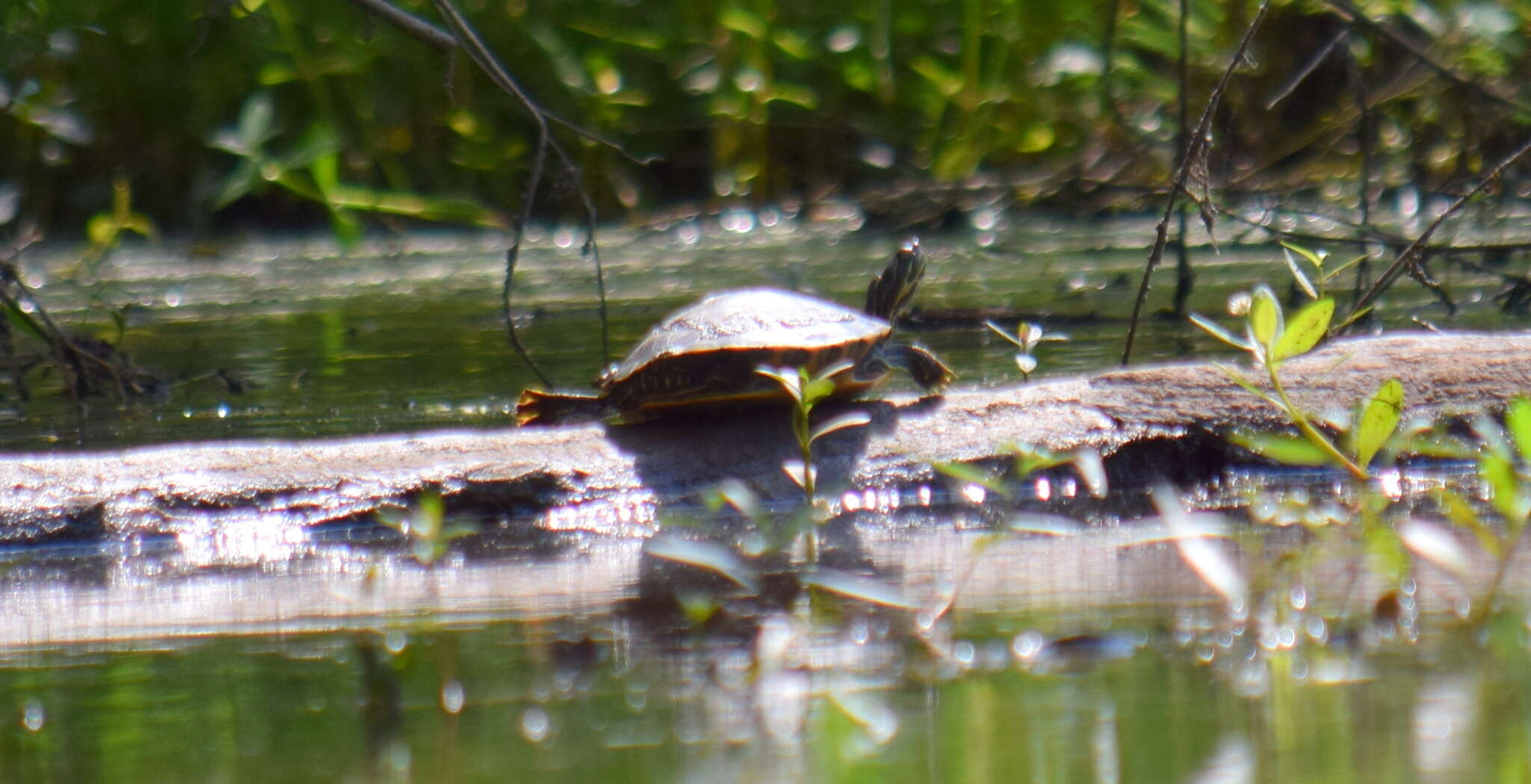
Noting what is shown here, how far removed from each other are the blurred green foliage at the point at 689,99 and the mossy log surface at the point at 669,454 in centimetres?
442

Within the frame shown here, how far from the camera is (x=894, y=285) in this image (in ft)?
10.1

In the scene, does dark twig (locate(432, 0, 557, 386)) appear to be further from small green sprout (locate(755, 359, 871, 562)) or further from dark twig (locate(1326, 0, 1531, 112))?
dark twig (locate(1326, 0, 1531, 112))

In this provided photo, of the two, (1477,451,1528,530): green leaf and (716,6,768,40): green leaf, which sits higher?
(716,6,768,40): green leaf

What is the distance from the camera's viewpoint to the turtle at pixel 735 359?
2.25 metres

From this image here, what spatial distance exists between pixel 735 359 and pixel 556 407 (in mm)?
363

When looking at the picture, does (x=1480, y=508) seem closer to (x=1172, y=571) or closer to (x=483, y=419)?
(x=1172, y=571)

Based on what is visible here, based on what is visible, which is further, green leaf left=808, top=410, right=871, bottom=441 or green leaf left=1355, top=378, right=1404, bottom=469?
green leaf left=808, top=410, right=871, bottom=441

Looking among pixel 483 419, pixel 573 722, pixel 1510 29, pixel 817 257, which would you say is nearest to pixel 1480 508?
pixel 573 722

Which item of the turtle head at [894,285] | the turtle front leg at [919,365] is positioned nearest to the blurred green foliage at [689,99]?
the turtle head at [894,285]

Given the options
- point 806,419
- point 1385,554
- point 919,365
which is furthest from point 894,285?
point 1385,554

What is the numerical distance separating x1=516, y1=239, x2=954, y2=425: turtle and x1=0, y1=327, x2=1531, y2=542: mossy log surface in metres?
0.05

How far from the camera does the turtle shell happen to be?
88.6 inches

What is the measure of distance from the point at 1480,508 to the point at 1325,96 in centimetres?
595

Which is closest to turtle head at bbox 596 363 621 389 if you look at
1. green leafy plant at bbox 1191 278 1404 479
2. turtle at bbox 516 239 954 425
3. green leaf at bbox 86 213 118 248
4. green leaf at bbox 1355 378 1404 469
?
turtle at bbox 516 239 954 425
